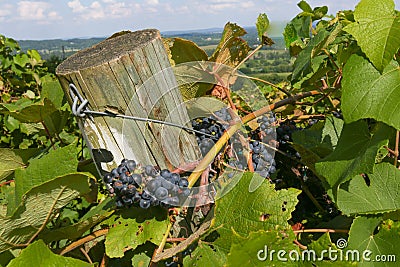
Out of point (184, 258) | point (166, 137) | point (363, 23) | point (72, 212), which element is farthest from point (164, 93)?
point (72, 212)

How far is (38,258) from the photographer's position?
42.7 inches

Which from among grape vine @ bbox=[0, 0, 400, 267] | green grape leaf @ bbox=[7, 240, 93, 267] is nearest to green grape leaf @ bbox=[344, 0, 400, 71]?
grape vine @ bbox=[0, 0, 400, 267]

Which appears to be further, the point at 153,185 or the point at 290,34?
the point at 290,34

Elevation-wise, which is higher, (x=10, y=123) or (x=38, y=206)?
(x=38, y=206)

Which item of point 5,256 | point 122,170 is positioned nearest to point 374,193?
Result: point 122,170

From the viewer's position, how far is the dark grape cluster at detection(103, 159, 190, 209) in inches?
48.4

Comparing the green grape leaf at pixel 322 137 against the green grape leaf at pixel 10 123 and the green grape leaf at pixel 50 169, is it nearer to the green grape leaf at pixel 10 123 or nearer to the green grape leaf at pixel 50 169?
the green grape leaf at pixel 50 169

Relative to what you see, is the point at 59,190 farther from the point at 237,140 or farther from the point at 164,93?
the point at 237,140

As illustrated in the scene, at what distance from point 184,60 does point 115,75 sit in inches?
21.6

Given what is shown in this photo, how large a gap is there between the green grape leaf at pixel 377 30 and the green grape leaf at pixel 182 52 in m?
0.58

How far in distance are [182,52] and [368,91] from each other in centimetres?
74

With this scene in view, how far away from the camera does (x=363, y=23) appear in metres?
1.38

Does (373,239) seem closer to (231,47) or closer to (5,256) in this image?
(231,47)

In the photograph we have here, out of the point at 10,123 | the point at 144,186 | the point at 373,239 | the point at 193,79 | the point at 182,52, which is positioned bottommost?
the point at 10,123
